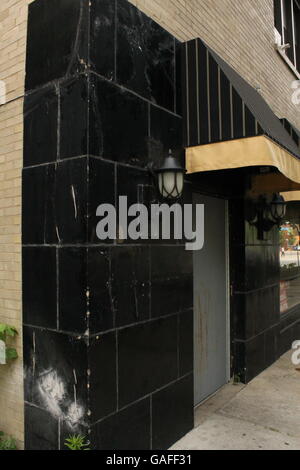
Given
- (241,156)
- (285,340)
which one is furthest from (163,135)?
(285,340)

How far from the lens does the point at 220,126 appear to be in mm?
3529

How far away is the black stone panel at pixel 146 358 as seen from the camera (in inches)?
119

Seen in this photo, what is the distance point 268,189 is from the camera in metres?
5.19

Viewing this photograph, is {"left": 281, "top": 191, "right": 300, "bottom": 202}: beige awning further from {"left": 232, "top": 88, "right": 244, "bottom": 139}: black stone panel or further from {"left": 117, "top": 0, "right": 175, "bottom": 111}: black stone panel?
{"left": 117, "top": 0, "right": 175, "bottom": 111}: black stone panel

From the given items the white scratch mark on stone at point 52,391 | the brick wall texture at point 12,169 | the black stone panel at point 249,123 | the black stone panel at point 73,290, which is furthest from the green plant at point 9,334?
the black stone panel at point 249,123

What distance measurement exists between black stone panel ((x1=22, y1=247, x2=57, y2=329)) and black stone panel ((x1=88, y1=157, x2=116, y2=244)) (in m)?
0.41

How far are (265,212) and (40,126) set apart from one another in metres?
3.79

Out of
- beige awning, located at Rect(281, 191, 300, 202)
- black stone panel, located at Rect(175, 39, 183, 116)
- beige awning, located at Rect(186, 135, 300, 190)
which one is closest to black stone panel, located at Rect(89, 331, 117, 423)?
beige awning, located at Rect(186, 135, 300, 190)

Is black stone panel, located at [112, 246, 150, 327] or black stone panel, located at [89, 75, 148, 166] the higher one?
black stone panel, located at [89, 75, 148, 166]

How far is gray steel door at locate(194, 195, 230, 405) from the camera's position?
4.56 meters

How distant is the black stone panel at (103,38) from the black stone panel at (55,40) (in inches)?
2.3
